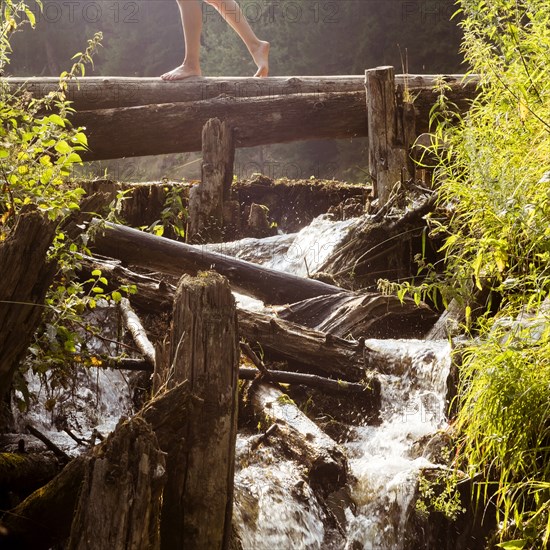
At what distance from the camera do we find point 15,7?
12.2ft

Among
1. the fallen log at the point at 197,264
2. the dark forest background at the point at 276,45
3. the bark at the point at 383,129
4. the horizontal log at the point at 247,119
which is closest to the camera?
the fallen log at the point at 197,264

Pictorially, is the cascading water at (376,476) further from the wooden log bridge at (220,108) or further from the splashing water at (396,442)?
the wooden log bridge at (220,108)

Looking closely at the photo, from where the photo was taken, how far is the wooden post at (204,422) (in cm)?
266

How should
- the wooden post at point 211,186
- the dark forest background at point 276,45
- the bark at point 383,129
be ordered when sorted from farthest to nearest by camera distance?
the dark forest background at point 276,45, the wooden post at point 211,186, the bark at point 383,129

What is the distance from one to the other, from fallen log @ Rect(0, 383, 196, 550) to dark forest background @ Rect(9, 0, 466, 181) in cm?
1176

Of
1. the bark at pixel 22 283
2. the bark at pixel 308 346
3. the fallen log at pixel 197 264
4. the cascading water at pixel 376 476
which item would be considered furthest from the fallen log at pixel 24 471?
the fallen log at pixel 197 264

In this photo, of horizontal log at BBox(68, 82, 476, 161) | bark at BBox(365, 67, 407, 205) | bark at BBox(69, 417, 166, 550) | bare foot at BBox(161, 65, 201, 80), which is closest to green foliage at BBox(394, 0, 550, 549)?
bark at BBox(69, 417, 166, 550)

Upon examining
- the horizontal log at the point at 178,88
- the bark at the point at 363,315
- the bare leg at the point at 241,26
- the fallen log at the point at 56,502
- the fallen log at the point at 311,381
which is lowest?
the fallen log at the point at 56,502

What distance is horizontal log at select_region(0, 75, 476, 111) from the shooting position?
785cm

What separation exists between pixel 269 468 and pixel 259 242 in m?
3.58

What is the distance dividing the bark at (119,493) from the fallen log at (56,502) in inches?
13.2

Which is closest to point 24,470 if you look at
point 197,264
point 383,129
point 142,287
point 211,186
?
point 142,287

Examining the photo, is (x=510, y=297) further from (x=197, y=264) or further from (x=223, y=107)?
(x=223, y=107)

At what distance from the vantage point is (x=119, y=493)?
2.21 meters
